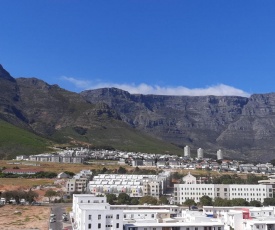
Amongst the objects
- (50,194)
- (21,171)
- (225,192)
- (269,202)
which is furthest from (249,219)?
(21,171)

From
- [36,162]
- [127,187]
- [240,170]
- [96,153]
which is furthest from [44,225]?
[96,153]

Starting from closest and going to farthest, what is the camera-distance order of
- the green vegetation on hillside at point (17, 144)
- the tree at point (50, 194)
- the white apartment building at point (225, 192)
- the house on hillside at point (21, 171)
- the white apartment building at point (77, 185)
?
the tree at point (50, 194) < the white apartment building at point (225, 192) < the white apartment building at point (77, 185) < the house on hillside at point (21, 171) < the green vegetation on hillside at point (17, 144)

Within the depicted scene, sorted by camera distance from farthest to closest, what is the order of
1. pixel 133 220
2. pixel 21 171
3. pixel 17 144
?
pixel 17 144, pixel 21 171, pixel 133 220

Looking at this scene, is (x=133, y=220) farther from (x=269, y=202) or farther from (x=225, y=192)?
(x=225, y=192)

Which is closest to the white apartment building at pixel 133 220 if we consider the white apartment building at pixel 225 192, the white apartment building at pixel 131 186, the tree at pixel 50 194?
the tree at pixel 50 194

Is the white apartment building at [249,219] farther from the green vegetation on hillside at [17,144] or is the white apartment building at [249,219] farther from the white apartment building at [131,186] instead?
the green vegetation on hillside at [17,144]

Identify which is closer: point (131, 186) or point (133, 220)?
point (133, 220)

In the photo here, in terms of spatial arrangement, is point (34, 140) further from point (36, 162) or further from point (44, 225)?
point (44, 225)
